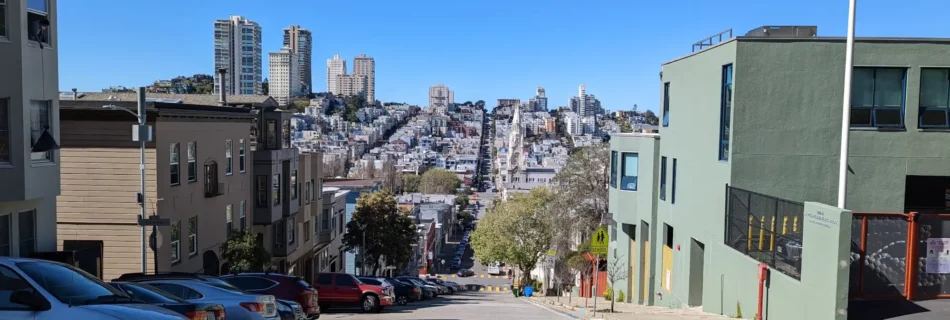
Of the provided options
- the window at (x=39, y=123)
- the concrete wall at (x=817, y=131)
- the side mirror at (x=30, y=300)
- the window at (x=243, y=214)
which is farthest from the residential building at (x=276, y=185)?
the side mirror at (x=30, y=300)

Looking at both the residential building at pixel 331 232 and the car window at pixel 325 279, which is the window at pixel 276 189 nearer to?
the residential building at pixel 331 232

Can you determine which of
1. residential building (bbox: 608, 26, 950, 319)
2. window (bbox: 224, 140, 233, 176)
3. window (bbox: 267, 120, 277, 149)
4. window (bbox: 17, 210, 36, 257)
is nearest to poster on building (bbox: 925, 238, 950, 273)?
residential building (bbox: 608, 26, 950, 319)

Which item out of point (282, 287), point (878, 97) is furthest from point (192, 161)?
point (878, 97)

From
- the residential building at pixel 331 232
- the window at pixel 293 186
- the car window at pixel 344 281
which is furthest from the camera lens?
the residential building at pixel 331 232

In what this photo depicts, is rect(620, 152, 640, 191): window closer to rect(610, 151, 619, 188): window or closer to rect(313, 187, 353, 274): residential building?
rect(610, 151, 619, 188): window

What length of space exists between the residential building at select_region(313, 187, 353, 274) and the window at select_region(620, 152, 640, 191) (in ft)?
67.2

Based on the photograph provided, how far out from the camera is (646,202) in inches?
1161

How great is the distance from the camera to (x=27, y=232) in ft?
58.5

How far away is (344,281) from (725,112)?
40.8 ft

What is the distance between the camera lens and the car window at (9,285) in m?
8.16

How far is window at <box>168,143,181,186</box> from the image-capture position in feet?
82.9

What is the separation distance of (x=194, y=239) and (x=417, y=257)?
75.6 m

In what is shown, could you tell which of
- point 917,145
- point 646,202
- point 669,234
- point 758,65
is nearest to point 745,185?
point 758,65

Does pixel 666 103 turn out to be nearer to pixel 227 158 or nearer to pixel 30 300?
pixel 227 158
